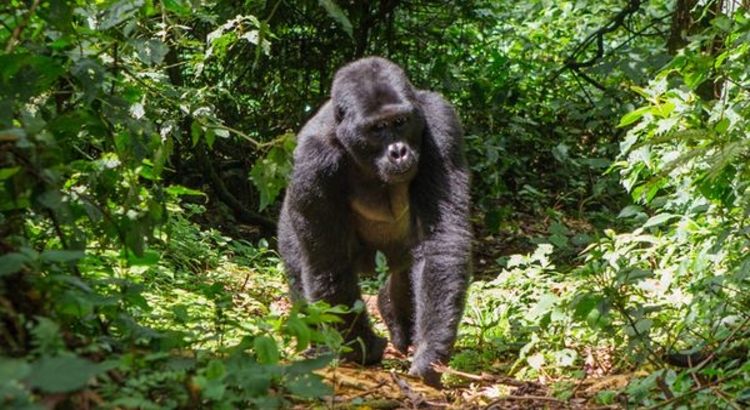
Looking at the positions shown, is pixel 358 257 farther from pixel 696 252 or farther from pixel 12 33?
pixel 12 33

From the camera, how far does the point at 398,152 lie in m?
4.88

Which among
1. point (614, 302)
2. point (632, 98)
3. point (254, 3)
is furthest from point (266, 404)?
point (632, 98)

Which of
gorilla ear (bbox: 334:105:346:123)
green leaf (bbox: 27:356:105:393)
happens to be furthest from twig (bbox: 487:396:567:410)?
gorilla ear (bbox: 334:105:346:123)

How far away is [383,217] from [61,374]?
393 cm

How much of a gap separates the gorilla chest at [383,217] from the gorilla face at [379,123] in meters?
0.26

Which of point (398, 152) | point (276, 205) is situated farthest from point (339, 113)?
point (276, 205)

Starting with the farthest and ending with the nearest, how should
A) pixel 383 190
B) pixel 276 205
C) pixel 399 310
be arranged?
pixel 276 205, pixel 399 310, pixel 383 190

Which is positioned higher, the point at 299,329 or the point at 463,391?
the point at 299,329

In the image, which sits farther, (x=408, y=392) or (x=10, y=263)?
(x=408, y=392)

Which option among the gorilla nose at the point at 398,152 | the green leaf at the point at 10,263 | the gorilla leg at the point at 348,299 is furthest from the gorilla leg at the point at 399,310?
the green leaf at the point at 10,263

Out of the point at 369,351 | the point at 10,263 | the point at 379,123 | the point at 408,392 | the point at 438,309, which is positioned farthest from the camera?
the point at 379,123

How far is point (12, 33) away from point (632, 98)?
7.50 m

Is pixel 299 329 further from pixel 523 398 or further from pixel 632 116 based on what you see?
pixel 632 116

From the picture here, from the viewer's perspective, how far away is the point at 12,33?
271 cm
